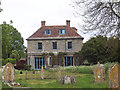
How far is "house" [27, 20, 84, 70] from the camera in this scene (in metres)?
36.7

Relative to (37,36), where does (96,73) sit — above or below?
below

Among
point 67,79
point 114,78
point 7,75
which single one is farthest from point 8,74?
point 114,78

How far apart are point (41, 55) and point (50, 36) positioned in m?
4.04

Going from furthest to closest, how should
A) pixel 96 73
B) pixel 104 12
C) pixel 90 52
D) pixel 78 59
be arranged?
pixel 78 59
pixel 90 52
pixel 104 12
pixel 96 73

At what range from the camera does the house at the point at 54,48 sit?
36656 mm

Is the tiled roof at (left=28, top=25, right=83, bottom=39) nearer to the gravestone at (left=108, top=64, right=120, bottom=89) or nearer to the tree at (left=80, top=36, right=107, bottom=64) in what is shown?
the tree at (left=80, top=36, right=107, bottom=64)

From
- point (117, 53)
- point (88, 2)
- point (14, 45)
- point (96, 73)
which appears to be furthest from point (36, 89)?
point (14, 45)

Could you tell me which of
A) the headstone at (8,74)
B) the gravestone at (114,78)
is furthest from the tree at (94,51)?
the gravestone at (114,78)

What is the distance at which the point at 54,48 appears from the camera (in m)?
37.2

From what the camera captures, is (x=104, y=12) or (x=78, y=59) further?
(x=78, y=59)

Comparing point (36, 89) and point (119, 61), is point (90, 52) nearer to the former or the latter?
point (119, 61)

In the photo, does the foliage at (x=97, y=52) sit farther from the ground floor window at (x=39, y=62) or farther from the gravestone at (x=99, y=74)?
the gravestone at (x=99, y=74)

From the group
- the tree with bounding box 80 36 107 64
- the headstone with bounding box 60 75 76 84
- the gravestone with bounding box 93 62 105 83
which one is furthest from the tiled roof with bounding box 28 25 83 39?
the headstone with bounding box 60 75 76 84

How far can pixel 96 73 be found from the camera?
15242 millimetres
